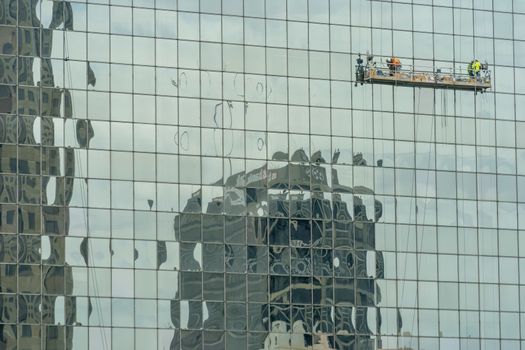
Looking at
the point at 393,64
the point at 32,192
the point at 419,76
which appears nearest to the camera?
the point at 32,192

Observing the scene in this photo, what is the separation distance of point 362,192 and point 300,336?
8962 mm

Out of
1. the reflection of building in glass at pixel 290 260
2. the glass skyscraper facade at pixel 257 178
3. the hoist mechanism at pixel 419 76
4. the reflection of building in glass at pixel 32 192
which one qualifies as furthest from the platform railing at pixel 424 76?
the reflection of building in glass at pixel 32 192

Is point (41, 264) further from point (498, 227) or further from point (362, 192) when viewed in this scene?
point (498, 227)

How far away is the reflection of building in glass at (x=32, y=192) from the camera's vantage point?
82.9 m

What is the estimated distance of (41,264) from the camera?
83.4 meters

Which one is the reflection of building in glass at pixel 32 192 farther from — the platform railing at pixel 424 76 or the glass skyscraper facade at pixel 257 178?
the platform railing at pixel 424 76

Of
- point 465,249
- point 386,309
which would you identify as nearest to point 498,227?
point 465,249

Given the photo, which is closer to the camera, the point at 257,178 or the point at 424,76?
the point at 257,178

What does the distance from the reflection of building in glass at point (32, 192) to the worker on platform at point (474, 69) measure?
2391 cm

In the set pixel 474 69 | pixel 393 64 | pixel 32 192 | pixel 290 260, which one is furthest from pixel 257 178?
pixel 474 69

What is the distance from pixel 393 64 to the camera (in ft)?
303

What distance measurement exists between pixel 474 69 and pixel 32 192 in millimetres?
27379

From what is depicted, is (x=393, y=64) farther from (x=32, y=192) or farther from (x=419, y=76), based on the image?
(x=32, y=192)

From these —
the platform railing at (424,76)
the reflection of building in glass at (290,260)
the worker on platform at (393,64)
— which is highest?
the worker on platform at (393,64)
